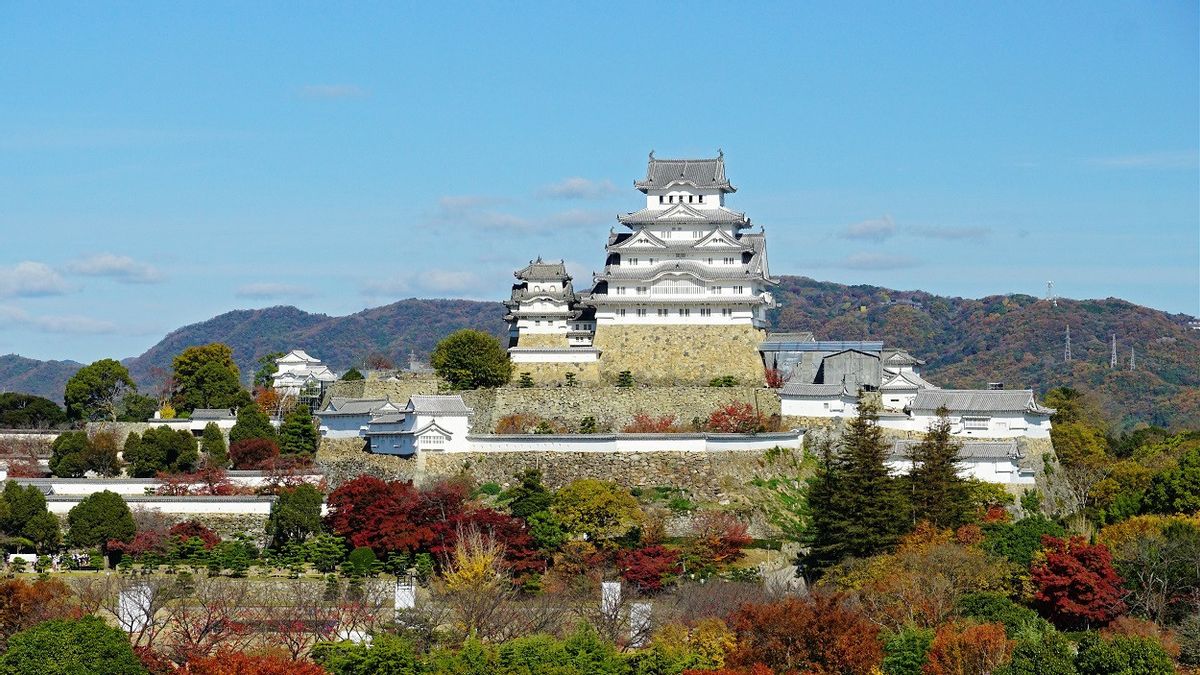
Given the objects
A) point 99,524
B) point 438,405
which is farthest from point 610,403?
point 99,524

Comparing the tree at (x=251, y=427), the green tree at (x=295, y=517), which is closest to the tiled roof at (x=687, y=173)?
the tree at (x=251, y=427)

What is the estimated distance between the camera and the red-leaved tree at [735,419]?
152 ft

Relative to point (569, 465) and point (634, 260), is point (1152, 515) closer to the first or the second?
point (569, 465)

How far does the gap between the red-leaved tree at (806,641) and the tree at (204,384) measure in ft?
86.3

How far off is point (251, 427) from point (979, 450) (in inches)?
777

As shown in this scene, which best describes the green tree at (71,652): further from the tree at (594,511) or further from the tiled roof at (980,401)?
the tiled roof at (980,401)

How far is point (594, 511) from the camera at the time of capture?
40406 mm

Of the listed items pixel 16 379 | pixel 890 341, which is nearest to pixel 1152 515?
pixel 890 341

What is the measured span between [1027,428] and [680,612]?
51.6 feet

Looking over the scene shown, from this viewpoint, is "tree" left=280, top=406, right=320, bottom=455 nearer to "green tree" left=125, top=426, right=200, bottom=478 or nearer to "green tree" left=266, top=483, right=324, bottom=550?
"green tree" left=125, top=426, right=200, bottom=478

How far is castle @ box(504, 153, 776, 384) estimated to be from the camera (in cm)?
5131

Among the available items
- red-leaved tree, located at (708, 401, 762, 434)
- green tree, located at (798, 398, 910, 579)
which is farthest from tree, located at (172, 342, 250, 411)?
green tree, located at (798, 398, 910, 579)

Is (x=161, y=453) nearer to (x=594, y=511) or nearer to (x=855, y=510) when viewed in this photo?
(x=594, y=511)

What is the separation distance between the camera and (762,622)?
3241 centimetres
